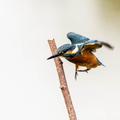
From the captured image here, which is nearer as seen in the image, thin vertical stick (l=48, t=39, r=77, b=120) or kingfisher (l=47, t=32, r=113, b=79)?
thin vertical stick (l=48, t=39, r=77, b=120)

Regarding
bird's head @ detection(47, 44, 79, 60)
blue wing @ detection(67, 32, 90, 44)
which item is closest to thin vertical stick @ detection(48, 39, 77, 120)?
bird's head @ detection(47, 44, 79, 60)

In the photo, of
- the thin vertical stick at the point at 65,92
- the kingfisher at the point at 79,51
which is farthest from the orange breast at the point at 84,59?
the thin vertical stick at the point at 65,92

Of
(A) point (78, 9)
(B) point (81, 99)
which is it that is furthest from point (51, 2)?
(B) point (81, 99)

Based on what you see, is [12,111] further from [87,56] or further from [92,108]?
[87,56]

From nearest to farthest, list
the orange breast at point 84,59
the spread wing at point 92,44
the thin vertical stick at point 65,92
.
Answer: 1. the thin vertical stick at point 65,92
2. the spread wing at point 92,44
3. the orange breast at point 84,59

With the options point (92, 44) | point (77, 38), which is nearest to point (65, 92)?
point (92, 44)

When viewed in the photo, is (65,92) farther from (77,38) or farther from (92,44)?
(77,38)

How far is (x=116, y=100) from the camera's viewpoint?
7.29ft

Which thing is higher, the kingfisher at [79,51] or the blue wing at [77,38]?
the blue wing at [77,38]

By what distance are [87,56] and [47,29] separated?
1.01m

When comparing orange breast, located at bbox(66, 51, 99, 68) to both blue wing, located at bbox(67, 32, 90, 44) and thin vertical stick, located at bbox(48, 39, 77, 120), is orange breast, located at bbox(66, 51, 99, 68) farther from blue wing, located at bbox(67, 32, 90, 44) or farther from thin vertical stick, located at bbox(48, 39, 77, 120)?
thin vertical stick, located at bbox(48, 39, 77, 120)

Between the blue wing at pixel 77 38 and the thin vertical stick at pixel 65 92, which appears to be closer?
the thin vertical stick at pixel 65 92

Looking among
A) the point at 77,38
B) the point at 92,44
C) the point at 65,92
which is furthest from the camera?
the point at 77,38

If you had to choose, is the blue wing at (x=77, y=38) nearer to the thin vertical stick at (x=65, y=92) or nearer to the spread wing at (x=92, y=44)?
the spread wing at (x=92, y=44)
